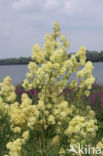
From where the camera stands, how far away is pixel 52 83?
2719 mm

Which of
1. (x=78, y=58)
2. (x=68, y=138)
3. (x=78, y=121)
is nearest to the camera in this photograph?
(x=78, y=121)

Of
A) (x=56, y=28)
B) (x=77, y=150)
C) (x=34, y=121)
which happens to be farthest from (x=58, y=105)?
(x=56, y=28)

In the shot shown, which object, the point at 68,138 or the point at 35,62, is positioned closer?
the point at 68,138

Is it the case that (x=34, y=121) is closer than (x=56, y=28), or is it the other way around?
(x=34, y=121)

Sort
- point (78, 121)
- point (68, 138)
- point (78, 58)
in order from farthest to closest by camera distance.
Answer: point (78, 58)
point (68, 138)
point (78, 121)

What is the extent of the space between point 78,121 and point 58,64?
1.82 ft

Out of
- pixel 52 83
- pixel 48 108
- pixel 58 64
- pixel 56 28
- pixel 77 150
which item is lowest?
pixel 77 150

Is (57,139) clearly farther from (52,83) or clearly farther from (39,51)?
(39,51)

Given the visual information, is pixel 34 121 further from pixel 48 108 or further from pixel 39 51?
pixel 39 51

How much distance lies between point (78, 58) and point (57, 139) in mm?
869

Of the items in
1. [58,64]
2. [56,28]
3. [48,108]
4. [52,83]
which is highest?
[56,28]

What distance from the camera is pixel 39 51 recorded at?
2.72 meters

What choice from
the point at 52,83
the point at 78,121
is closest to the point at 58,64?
the point at 52,83

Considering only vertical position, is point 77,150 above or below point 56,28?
below
